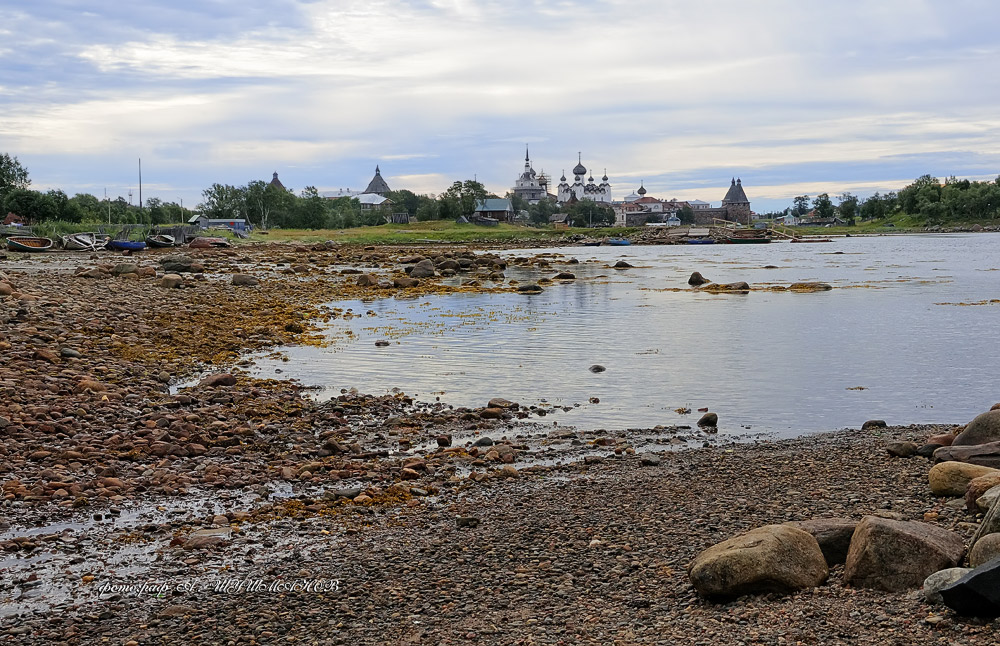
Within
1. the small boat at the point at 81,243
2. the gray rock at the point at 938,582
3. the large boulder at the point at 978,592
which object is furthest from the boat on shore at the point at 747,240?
the large boulder at the point at 978,592

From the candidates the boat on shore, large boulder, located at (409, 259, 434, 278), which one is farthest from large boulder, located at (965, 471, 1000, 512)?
the boat on shore

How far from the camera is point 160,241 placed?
7888cm

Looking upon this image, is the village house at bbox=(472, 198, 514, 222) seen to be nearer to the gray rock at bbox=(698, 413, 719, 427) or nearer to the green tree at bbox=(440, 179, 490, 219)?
the green tree at bbox=(440, 179, 490, 219)

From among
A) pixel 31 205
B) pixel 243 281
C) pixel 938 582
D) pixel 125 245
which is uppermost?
pixel 31 205

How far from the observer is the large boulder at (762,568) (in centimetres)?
682

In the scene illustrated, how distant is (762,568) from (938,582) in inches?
49.0

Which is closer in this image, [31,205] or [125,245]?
[125,245]

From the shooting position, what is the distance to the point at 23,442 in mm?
12305

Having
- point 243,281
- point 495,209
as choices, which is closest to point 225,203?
point 495,209

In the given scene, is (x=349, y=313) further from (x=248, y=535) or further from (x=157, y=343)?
(x=248, y=535)

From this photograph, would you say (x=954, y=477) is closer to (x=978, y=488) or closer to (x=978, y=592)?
(x=978, y=488)

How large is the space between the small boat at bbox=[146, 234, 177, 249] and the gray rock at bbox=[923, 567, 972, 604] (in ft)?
261

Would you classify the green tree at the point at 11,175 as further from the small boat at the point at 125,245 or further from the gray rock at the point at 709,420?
the gray rock at the point at 709,420

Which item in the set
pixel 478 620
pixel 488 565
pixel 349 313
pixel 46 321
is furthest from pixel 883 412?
pixel 349 313
